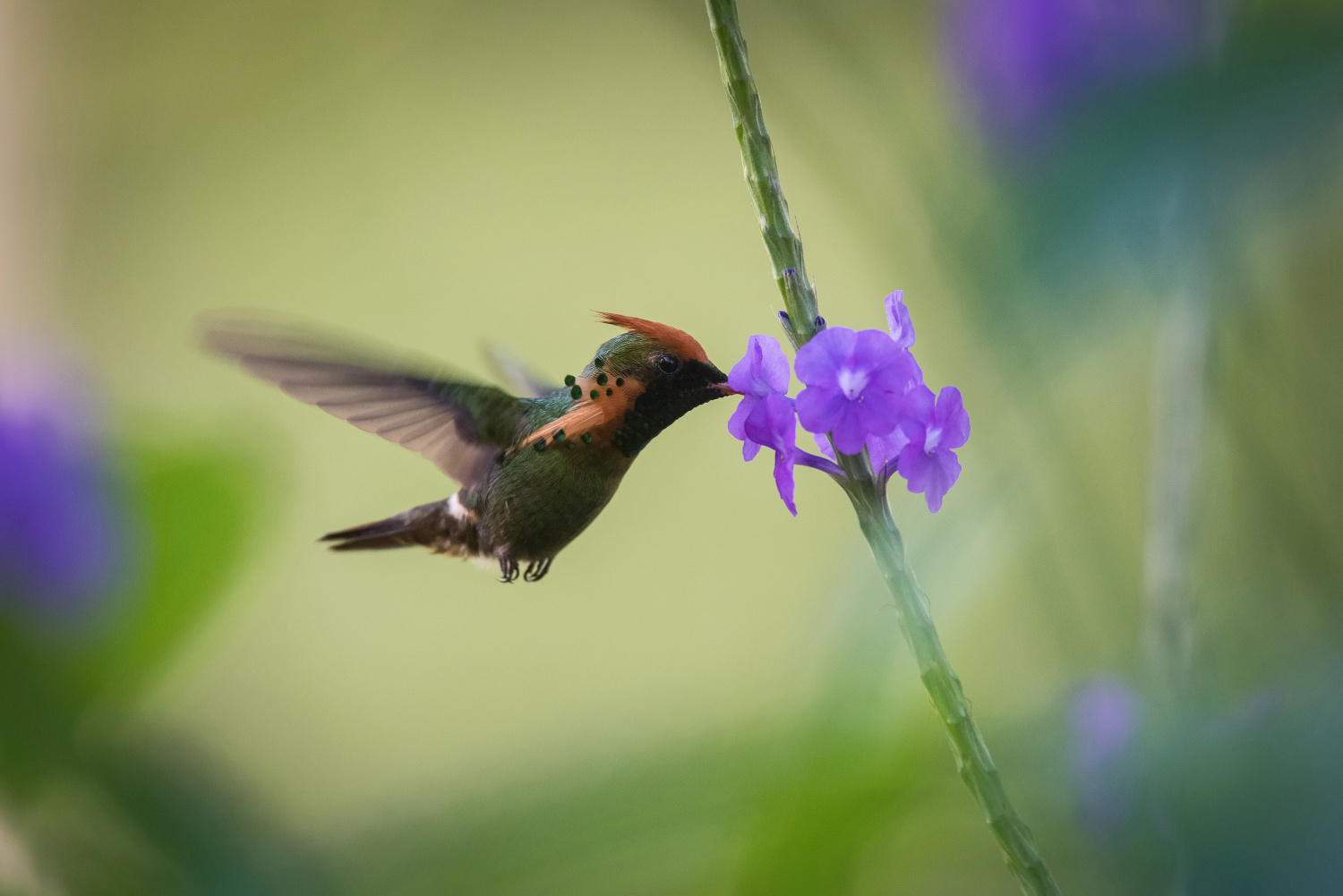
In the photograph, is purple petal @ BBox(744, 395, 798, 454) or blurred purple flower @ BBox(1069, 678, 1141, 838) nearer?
purple petal @ BBox(744, 395, 798, 454)

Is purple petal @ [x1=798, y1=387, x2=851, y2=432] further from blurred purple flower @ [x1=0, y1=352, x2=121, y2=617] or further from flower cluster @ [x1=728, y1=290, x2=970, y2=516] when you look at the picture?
blurred purple flower @ [x1=0, y1=352, x2=121, y2=617]

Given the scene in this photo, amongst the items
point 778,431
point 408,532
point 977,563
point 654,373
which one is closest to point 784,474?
point 778,431

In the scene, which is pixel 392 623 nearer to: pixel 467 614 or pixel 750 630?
pixel 467 614

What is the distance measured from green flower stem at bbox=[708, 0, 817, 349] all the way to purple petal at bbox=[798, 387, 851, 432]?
60 mm

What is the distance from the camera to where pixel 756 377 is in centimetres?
58

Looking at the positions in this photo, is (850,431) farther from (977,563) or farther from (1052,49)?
(1052,49)

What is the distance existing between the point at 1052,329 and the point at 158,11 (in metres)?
2.86

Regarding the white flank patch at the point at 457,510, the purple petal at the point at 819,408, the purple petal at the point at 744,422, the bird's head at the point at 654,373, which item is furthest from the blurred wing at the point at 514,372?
the purple petal at the point at 819,408

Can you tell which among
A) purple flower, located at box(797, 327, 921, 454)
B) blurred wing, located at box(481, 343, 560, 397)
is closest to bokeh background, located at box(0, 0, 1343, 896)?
purple flower, located at box(797, 327, 921, 454)

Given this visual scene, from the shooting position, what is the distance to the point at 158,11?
2688 mm

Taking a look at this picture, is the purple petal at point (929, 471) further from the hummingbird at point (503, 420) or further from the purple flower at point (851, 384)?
the hummingbird at point (503, 420)

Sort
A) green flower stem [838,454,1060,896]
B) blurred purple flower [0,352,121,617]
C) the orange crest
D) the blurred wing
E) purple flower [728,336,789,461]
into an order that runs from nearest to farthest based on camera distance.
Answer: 1. green flower stem [838,454,1060,896]
2. purple flower [728,336,789,461]
3. the orange crest
4. blurred purple flower [0,352,121,617]
5. the blurred wing

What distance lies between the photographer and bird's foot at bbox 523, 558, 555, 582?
97cm

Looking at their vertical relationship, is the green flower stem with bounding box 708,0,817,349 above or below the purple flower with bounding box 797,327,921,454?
above
